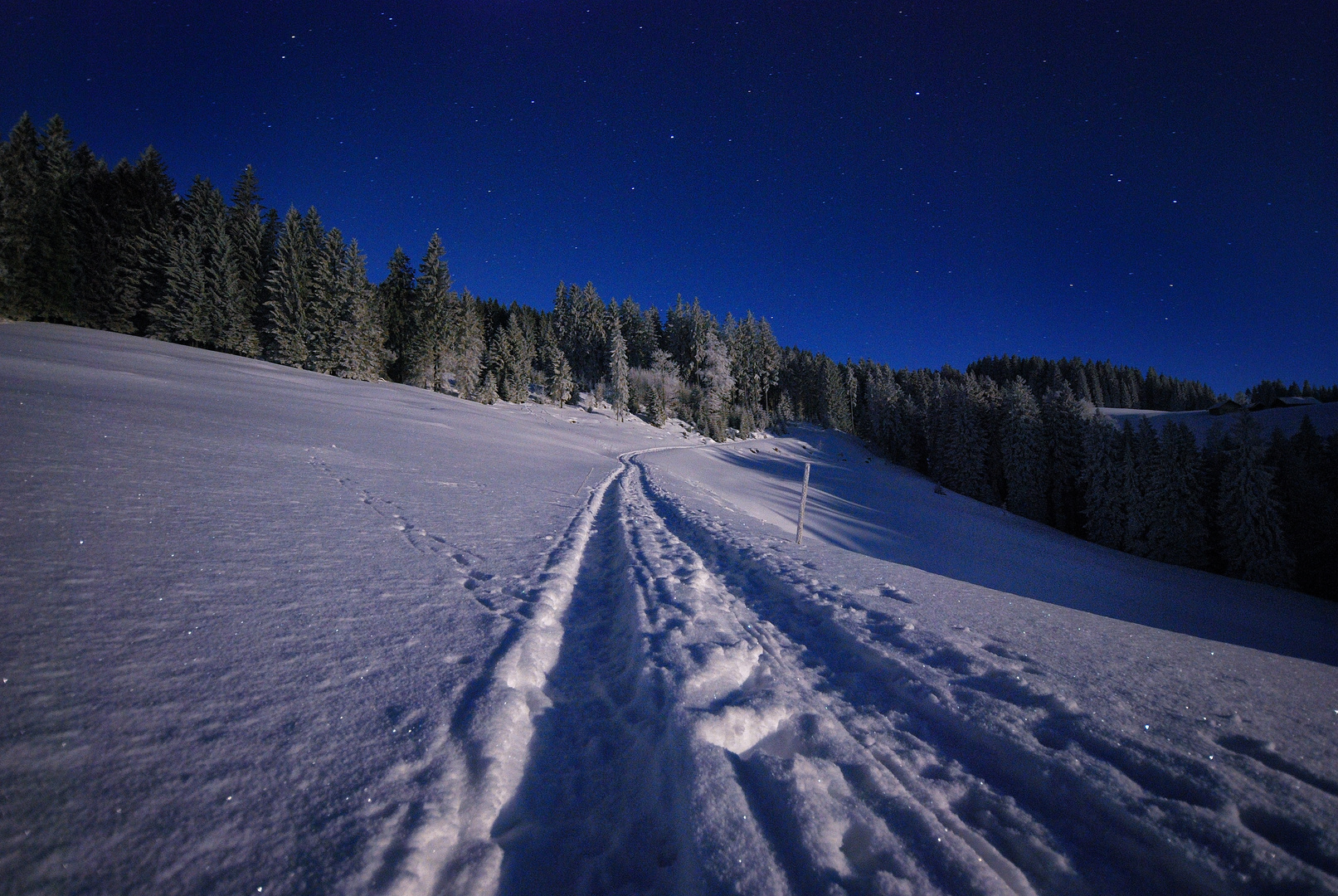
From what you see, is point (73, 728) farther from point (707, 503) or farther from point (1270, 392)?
point (1270, 392)

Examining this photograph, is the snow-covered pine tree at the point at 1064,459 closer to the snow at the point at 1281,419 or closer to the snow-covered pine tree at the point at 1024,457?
the snow-covered pine tree at the point at 1024,457

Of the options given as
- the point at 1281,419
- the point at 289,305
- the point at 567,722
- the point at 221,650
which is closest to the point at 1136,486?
the point at 1281,419

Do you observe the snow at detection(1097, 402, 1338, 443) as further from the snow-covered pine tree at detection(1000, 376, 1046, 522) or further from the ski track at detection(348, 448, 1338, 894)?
the ski track at detection(348, 448, 1338, 894)

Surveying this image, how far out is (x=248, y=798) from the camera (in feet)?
5.39

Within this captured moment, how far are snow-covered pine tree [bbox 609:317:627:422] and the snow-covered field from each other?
42576 millimetres

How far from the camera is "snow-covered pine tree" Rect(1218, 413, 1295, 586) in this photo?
2181 cm

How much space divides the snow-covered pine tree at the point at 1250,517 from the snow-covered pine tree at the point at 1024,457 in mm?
12808

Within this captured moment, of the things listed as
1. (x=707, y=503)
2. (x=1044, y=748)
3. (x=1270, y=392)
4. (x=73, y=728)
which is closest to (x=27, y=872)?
(x=73, y=728)

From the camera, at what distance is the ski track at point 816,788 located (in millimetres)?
1677

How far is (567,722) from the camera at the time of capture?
2.63m

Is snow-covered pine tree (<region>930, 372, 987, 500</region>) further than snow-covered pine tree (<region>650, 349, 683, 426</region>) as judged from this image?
No

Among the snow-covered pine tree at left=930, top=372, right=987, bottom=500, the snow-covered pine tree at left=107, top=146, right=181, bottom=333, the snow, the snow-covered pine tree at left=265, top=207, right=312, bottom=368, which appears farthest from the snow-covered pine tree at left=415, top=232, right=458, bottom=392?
the snow

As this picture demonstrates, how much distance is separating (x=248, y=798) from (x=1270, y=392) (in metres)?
130

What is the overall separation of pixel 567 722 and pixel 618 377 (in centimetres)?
5027
